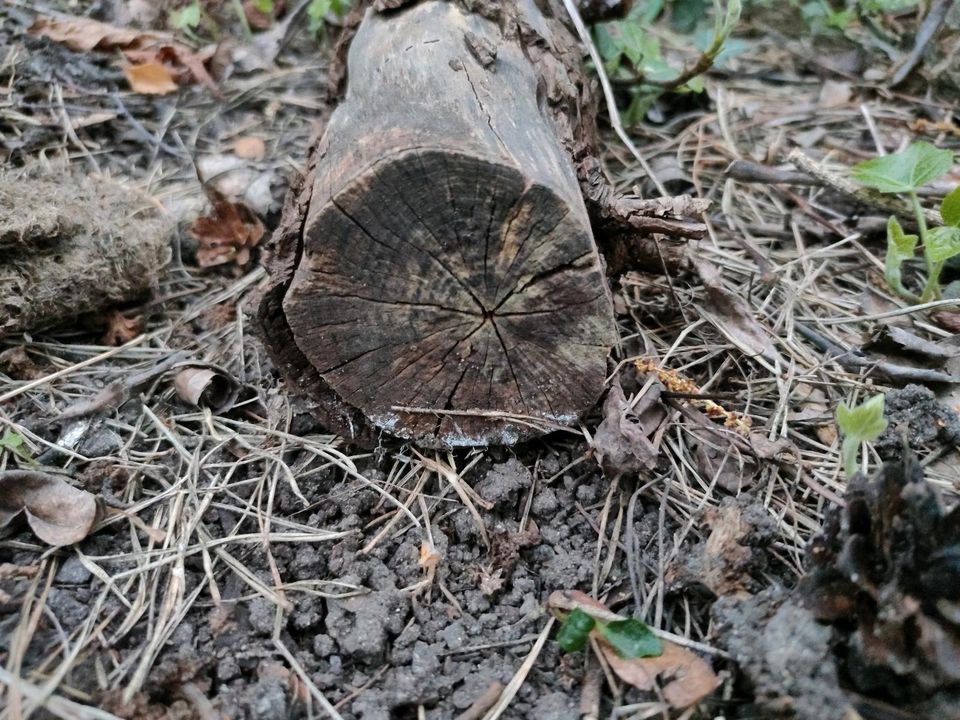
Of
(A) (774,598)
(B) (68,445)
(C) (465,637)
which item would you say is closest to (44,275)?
(B) (68,445)

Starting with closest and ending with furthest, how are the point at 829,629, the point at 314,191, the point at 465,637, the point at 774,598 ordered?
1. the point at 829,629
2. the point at 774,598
3. the point at 465,637
4. the point at 314,191

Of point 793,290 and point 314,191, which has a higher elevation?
point 314,191

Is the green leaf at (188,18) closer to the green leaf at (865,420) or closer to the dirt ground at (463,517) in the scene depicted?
the dirt ground at (463,517)

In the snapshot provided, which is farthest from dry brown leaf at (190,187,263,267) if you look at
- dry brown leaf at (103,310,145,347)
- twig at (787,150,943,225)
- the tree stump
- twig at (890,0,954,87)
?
twig at (890,0,954,87)

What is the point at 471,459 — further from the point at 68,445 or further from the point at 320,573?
the point at 68,445

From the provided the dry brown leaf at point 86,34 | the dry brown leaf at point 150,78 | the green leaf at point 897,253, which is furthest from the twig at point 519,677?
the dry brown leaf at point 86,34

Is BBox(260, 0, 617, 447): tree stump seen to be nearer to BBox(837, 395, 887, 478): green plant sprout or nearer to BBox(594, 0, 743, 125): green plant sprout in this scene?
BBox(837, 395, 887, 478): green plant sprout

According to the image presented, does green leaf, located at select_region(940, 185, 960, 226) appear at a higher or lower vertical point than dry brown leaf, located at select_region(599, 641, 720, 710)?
higher
